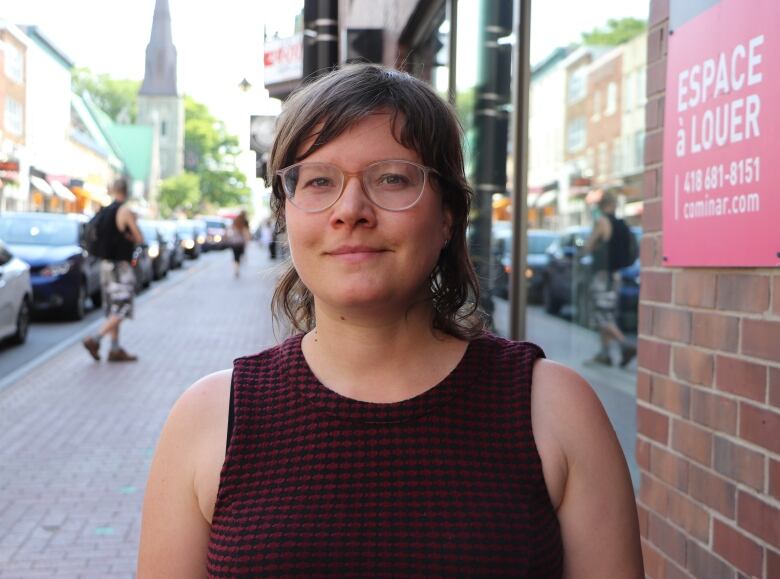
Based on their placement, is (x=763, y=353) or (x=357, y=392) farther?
(x=763, y=353)

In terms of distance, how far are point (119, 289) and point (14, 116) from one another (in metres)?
43.1

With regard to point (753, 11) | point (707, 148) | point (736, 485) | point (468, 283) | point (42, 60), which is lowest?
point (736, 485)

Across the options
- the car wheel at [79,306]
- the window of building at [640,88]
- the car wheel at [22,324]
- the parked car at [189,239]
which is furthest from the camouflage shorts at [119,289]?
the parked car at [189,239]

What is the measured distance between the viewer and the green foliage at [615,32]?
541 centimetres

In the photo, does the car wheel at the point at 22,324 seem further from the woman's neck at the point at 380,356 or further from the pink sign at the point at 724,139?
the woman's neck at the point at 380,356

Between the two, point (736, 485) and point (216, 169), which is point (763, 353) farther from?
point (216, 169)

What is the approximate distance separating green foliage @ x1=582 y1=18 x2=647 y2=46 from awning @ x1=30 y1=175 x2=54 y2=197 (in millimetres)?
49797

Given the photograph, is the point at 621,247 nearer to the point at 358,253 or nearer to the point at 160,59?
the point at 358,253

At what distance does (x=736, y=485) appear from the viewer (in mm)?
2762

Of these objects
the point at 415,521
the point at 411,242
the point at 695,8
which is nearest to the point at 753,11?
the point at 695,8

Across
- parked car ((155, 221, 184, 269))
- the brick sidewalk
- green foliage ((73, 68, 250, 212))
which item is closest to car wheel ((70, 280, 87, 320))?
the brick sidewalk

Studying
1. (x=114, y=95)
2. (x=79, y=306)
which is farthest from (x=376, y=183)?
(x=114, y=95)

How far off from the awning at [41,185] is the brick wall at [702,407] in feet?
172

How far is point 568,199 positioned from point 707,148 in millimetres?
3521
